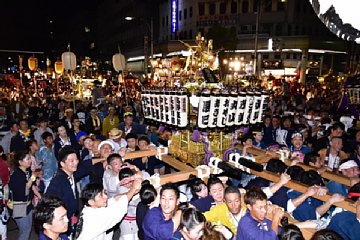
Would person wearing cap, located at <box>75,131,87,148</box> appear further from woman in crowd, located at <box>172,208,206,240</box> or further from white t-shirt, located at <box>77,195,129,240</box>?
woman in crowd, located at <box>172,208,206,240</box>

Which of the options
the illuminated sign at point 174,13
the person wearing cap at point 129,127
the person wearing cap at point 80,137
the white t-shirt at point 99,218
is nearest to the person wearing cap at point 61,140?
the person wearing cap at point 80,137

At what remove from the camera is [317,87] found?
72.2 feet

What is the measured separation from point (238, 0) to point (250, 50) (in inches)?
322

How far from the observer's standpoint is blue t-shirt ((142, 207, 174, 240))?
10.9 feet

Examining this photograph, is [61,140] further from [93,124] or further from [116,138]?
[93,124]

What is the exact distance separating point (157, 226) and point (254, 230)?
101 centimetres

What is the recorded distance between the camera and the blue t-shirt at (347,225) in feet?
10.9

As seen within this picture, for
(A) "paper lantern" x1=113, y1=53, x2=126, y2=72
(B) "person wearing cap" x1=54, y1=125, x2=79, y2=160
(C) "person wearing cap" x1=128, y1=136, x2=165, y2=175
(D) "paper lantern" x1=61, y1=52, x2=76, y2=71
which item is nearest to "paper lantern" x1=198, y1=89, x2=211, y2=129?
(C) "person wearing cap" x1=128, y1=136, x2=165, y2=175

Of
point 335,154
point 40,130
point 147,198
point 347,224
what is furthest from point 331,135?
point 40,130

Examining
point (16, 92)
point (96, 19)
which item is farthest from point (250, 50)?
point (96, 19)

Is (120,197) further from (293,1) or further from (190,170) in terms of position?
(293,1)

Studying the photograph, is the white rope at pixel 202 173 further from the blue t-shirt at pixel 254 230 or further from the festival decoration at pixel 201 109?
the blue t-shirt at pixel 254 230

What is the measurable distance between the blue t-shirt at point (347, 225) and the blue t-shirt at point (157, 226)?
1815 mm

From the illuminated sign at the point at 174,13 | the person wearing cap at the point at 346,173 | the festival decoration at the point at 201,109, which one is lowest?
the person wearing cap at the point at 346,173
